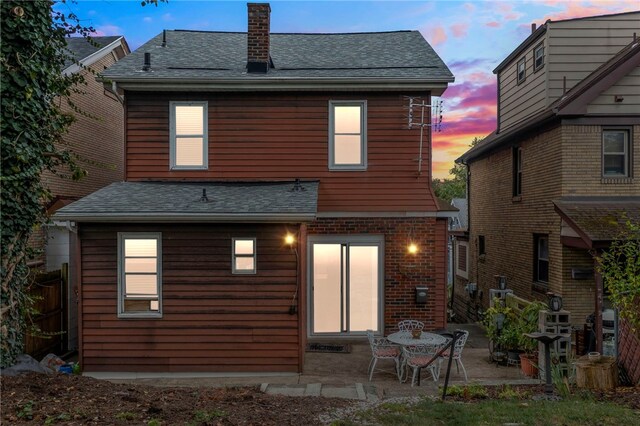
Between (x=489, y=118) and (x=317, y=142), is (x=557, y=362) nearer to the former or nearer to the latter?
(x=317, y=142)

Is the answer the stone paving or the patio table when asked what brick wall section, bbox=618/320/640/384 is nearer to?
the stone paving

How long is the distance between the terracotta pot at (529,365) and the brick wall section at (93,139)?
486 inches

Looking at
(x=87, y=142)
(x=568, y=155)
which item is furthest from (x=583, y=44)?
(x=87, y=142)

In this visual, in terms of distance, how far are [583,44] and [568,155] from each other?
386 centimetres

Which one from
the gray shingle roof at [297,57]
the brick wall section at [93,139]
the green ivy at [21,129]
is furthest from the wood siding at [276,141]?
the green ivy at [21,129]

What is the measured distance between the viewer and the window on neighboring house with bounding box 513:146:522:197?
1453cm

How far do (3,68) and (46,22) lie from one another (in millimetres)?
998

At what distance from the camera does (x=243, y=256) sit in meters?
8.97

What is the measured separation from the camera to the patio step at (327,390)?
7217 millimetres

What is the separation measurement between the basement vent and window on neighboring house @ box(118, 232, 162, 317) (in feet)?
12.2

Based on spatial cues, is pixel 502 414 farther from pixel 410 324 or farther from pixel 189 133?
pixel 189 133

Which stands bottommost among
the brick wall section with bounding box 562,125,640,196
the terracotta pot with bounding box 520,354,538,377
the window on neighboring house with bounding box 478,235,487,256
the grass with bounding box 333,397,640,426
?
the terracotta pot with bounding box 520,354,538,377

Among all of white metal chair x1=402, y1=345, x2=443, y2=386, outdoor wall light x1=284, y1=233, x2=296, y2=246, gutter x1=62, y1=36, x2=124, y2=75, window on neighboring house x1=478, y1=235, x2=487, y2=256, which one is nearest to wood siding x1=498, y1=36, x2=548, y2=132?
window on neighboring house x1=478, y1=235, x2=487, y2=256

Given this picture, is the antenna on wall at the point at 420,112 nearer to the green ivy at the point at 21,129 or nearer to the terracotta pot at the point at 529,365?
the terracotta pot at the point at 529,365
